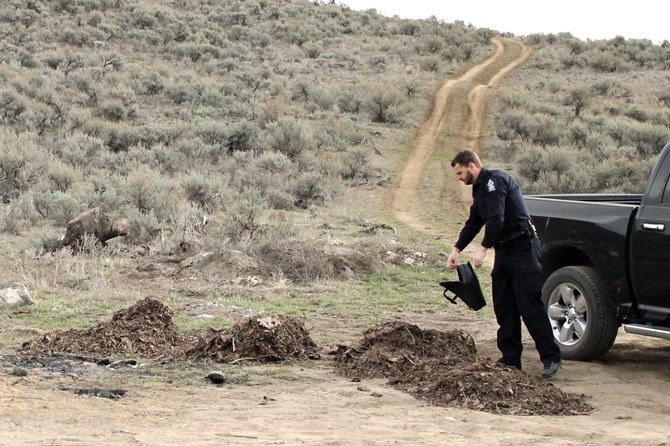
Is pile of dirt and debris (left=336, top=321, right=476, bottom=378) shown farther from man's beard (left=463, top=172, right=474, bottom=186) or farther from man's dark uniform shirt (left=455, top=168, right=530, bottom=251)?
man's beard (left=463, top=172, right=474, bottom=186)

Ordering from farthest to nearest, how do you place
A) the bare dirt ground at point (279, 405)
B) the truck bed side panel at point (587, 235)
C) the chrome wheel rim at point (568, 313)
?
the chrome wheel rim at point (568, 313) → the truck bed side panel at point (587, 235) → the bare dirt ground at point (279, 405)

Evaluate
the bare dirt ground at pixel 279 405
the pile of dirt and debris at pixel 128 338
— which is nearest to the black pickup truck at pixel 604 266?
the bare dirt ground at pixel 279 405

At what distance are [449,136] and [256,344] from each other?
74.5 feet

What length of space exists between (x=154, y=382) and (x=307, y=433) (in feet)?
6.09

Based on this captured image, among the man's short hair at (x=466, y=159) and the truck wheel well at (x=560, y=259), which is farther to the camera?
the truck wheel well at (x=560, y=259)

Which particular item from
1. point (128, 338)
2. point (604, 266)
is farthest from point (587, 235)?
point (128, 338)

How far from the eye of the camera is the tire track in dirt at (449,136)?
66.6 ft

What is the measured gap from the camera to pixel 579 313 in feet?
27.5

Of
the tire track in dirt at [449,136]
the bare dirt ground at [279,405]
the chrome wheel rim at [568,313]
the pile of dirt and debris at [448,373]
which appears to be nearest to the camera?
the bare dirt ground at [279,405]

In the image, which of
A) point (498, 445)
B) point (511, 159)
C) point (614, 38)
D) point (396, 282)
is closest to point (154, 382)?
point (498, 445)

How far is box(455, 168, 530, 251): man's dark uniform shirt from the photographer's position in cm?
750

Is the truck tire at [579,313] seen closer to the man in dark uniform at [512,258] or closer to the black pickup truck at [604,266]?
the black pickup truck at [604,266]

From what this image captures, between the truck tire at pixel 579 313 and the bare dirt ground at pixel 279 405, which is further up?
the truck tire at pixel 579 313

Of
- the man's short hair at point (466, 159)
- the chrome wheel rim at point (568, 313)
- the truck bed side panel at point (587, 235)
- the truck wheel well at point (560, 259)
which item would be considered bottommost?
the chrome wheel rim at point (568, 313)
